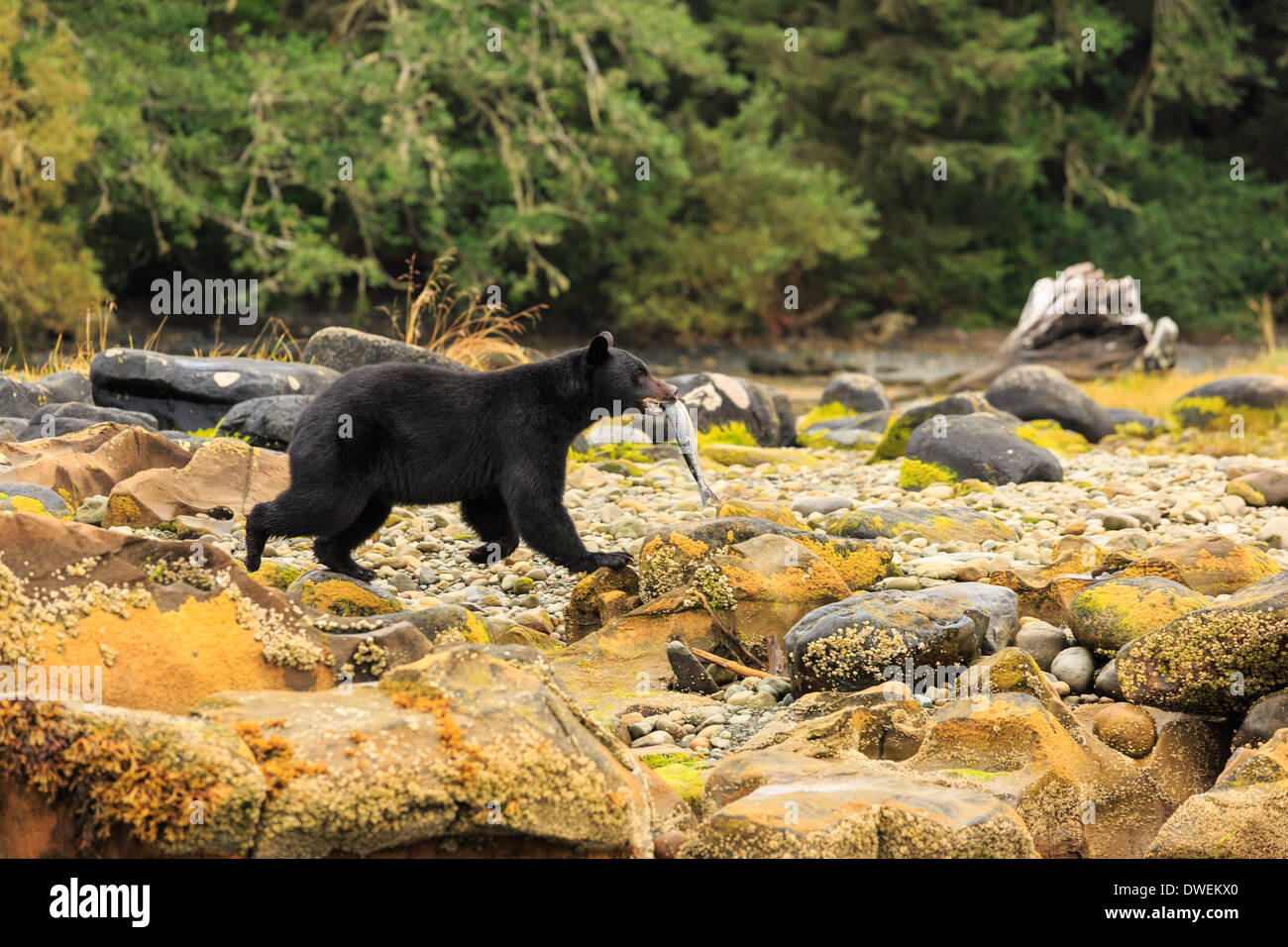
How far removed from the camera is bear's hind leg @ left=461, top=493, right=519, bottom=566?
5.54m

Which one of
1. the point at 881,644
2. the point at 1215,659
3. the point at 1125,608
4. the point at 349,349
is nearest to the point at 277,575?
the point at 881,644

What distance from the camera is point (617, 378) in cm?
518

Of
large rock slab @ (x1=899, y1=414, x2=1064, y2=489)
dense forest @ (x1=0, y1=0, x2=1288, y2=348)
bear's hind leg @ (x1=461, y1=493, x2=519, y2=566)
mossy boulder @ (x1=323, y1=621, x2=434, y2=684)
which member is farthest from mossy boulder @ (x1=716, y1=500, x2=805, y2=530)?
dense forest @ (x1=0, y1=0, x2=1288, y2=348)

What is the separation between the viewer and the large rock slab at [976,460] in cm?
780

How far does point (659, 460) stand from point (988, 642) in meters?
4.14

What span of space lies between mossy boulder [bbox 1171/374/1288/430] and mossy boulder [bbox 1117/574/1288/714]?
24.6 ft

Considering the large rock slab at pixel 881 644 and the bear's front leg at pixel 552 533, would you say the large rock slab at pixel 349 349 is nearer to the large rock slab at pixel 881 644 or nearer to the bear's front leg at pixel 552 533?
the bear's front leg at pixel 552 533

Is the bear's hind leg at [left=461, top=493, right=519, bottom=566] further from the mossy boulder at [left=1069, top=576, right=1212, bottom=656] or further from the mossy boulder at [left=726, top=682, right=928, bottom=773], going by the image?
the mossy boulder at [left=1069, top=576, right=1212, bottom=656]

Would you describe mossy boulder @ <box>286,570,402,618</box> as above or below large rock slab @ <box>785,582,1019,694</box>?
above

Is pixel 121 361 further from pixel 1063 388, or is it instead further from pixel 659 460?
pixel 1063 388

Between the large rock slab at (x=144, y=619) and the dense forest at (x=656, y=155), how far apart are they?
11118 millimetres

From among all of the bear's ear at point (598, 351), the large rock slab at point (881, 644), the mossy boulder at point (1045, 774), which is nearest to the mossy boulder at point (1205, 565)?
the large rock slab at point (881, 644)

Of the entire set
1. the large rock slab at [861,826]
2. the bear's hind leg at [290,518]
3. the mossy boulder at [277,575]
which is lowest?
the large rock slab at [861,826]

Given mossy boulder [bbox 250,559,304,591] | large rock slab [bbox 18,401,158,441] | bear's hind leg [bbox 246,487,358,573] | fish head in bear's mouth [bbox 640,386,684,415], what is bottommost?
mossy boulder [bbox 250,559,304,591]
